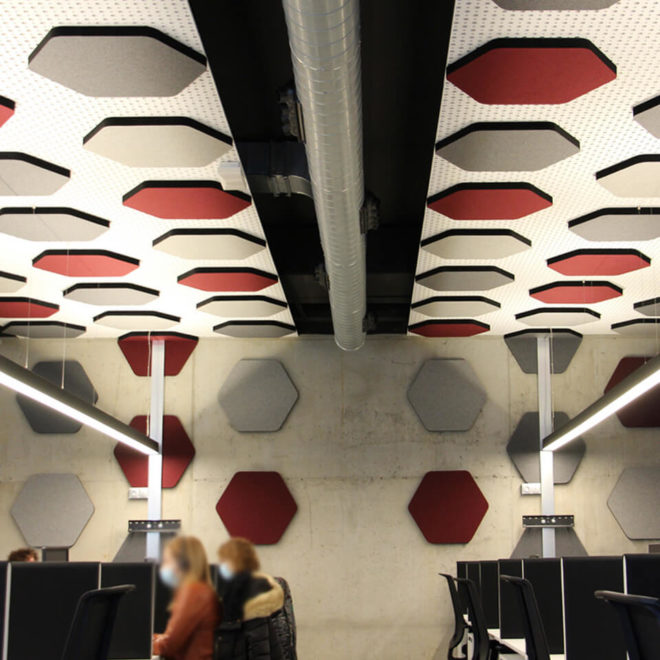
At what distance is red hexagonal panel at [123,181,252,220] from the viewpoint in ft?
14.9

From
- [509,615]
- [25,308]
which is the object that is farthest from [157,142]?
[25,308]

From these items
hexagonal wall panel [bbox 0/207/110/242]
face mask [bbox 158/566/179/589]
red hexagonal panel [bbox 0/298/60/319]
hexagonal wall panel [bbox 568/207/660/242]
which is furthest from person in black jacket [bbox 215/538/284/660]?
red hexagonal panel [bbox 0/298/60/319]

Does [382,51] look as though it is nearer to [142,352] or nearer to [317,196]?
[317,196]

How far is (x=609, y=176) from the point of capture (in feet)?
14.3

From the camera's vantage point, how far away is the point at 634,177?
4.35 meters

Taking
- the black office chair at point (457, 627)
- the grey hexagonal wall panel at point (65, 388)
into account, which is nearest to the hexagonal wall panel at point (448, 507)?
the black office chair at point (457, 627)

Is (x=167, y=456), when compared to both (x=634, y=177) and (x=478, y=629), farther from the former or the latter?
(x=634, y=177)

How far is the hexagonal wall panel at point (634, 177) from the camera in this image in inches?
165

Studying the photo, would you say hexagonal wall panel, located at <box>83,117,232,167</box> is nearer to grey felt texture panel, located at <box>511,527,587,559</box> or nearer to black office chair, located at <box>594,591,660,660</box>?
black office chair, located at <box>594,591,660,660</box>

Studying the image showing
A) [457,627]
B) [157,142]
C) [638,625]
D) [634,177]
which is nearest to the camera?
[638,625]

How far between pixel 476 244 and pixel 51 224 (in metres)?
2.51

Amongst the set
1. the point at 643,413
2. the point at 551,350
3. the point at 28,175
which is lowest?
the point at 643,413

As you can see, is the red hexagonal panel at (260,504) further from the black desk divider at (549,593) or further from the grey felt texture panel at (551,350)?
the black desk divider at (549,593)

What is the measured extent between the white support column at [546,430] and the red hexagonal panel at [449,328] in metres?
0.61
